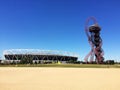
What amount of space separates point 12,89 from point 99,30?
97077 mm

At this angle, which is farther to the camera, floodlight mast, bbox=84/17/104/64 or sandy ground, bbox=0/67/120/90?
floodlight mast, bbox=84/17/104/64

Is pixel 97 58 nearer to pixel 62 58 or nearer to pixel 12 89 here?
pixel 62 58

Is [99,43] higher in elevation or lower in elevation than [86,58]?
higher

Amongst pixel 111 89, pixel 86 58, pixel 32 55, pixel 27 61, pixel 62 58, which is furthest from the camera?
pixel 62 58

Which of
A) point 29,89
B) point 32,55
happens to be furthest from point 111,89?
point 32,55

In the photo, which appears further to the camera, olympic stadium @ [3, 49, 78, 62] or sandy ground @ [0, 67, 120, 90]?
olympic stadium @ [3, 49, 78, 62]

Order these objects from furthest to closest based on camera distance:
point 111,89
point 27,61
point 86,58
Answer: point 86,58
point 27,61
point 111,89

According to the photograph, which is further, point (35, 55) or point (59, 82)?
point (35, 55)

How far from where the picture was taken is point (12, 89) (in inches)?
479

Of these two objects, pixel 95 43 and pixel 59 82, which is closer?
pixel 59 82

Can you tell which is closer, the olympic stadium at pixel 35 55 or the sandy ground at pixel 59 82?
the sandy ground at pixel 59 82

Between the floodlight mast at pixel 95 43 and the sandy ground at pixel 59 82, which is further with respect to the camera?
the floodlight mast at pixel 95 43

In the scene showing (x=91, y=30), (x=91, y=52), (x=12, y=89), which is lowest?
(x=12, y=89)

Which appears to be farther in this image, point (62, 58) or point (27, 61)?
point (62, 58)
